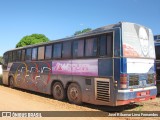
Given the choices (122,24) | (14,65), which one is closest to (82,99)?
(122,24)

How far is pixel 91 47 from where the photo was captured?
10.8m

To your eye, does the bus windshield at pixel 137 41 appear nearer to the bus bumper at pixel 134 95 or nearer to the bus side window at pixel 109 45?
the bus side window at pixel 109 45

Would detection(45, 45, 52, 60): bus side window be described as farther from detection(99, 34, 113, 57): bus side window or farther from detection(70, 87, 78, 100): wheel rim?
detection(99, 34, 113, 57): bus side window

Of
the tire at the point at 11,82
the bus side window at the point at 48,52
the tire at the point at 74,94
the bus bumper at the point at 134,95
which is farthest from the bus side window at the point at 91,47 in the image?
the tire at the point at 11,82

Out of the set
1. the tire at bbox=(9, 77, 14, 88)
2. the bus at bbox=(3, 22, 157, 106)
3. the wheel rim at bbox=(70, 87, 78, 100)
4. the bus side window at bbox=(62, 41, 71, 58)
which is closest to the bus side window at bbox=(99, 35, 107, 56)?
the bus at bbox=(3, 22, 157, 106)

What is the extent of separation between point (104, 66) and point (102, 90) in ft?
3.11

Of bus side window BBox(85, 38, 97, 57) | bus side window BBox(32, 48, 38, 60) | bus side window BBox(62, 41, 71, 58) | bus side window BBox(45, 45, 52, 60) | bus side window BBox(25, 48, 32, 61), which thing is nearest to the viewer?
bus side window BBox(85, 38, 97, 57)

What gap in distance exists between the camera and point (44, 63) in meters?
14.4

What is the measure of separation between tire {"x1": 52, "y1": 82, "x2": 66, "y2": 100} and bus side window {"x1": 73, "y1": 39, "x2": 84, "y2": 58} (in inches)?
80.4

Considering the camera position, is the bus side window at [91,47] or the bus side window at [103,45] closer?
the bus side window at [103,45]

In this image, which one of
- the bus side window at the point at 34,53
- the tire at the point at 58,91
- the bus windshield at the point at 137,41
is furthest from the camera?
the bus side window at the point at 34,53

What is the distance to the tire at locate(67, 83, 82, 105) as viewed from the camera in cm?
1150

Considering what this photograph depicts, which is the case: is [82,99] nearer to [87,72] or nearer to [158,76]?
[87,72]

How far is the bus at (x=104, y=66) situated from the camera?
376 inches
